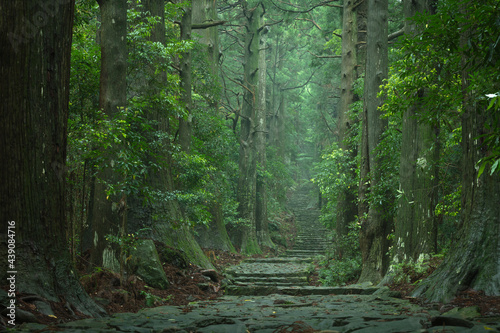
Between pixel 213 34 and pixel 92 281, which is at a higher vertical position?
pixel 213 34

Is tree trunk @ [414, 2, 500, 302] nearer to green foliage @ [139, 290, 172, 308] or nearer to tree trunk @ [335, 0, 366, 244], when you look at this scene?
green foliage @ [139, 290, 172, 308]

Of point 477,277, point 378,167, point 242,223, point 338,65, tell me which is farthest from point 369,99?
point 338,65

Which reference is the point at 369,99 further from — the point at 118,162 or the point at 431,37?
the point at 118,162

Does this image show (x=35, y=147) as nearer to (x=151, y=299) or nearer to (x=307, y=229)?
(x=151, y=299)

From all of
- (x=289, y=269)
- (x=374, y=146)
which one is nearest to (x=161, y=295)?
(x=289, y=269)

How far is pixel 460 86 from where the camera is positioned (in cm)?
641

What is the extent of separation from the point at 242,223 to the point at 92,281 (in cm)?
1453

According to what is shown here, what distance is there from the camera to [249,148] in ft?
71.8

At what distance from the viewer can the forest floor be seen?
426cm

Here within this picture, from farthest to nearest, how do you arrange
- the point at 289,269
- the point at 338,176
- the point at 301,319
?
1. the point at 338,176
2. the point at 289,269
3. the point at 301,319

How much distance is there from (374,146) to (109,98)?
6973 mm

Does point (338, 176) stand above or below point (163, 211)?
above

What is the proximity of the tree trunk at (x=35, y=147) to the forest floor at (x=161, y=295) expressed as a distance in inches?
12.8

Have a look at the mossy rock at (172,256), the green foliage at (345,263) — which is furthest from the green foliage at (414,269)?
the mossy rock at (172,256)
